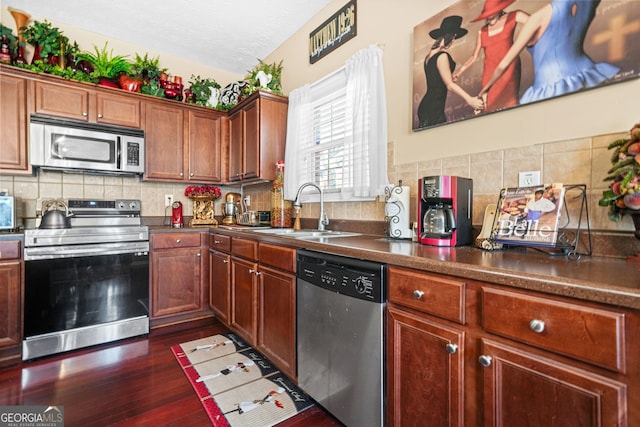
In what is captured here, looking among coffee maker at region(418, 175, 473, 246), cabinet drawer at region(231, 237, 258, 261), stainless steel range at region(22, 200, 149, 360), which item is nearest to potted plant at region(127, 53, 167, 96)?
stainless steel range at region(22, 200, 149, 360)

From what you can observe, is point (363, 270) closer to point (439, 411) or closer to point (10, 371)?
point (439, 411)

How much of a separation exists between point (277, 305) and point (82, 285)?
1.63 meters

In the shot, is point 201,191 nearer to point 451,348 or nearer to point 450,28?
point 450,28

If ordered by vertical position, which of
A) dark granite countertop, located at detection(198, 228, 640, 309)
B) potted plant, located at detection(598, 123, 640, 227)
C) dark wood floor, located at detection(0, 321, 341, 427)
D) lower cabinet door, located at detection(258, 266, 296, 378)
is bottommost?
dark wood floor, located at detection(0, 321, 341, 427)

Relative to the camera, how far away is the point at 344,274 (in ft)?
4.44

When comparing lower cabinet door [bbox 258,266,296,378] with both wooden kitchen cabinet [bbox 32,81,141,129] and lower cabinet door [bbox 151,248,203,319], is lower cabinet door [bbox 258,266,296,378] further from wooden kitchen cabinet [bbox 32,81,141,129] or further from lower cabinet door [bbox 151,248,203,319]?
wooden kitchen cabinet [bbox 32,81,141,129]

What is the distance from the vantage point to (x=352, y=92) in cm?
219

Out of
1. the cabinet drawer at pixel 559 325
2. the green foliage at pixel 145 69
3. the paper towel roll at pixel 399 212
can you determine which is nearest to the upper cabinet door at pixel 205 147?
the green foliage at pixel 145 69

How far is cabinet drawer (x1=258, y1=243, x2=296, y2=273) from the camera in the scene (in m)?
1.72

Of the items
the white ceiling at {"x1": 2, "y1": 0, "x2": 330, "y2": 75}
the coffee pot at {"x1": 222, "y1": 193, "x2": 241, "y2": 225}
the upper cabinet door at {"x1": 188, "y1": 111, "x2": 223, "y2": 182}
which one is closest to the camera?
the white ceiling at {"x1": 2, "y1": 0, "x2": 330, "y2": 75}

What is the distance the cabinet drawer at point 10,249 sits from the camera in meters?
2.03

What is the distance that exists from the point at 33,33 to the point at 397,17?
9.62 feet

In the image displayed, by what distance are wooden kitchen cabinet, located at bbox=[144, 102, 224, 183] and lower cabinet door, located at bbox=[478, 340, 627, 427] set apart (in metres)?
3.02

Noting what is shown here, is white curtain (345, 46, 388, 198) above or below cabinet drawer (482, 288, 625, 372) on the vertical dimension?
above
